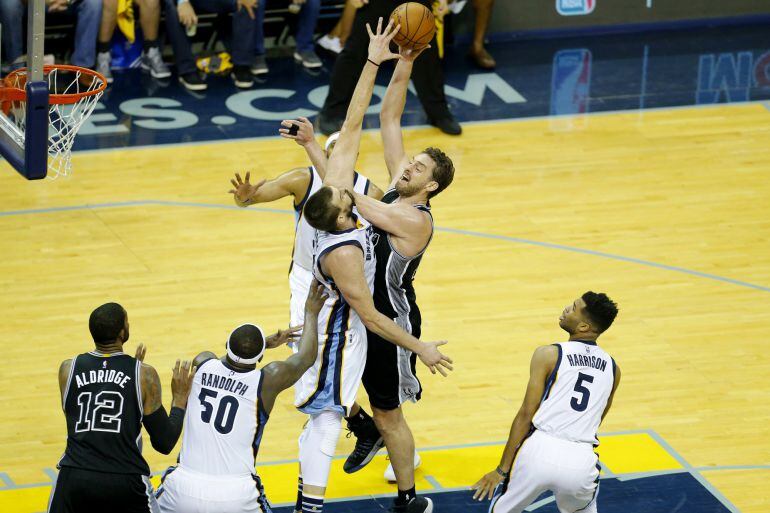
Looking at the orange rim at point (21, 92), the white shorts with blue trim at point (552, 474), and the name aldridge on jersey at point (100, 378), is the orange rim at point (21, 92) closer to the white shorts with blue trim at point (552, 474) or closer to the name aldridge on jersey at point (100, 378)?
the name aldridge on jersey at point (100, 378)

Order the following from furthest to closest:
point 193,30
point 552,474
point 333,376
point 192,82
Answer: point 193,30, point 192,82, point 333,376, point 552,474

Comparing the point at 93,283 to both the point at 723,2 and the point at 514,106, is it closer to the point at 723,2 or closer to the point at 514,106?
the point at 514,106

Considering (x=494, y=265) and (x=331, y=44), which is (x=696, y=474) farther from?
(x=331, y=44)

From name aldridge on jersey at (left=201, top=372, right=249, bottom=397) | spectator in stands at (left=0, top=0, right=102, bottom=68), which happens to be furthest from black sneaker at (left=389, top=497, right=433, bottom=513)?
spectator in stands at (left=0, top=0, right=102, bottom=68)

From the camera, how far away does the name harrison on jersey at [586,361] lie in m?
6.39

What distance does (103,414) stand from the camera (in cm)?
592

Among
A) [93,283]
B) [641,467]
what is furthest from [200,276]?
[641,467]

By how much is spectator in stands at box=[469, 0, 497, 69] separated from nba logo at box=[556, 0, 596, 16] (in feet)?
4.51

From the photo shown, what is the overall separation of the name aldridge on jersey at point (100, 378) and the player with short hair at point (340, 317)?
1241 mm

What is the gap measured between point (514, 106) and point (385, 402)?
708cm

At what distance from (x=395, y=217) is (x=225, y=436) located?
1.59 metres

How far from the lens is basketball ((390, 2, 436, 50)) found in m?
8.21

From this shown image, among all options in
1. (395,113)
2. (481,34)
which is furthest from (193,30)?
(395,113)

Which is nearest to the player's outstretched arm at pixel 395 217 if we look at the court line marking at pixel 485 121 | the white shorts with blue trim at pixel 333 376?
the white shorts with blue trim at pixel 333 376
